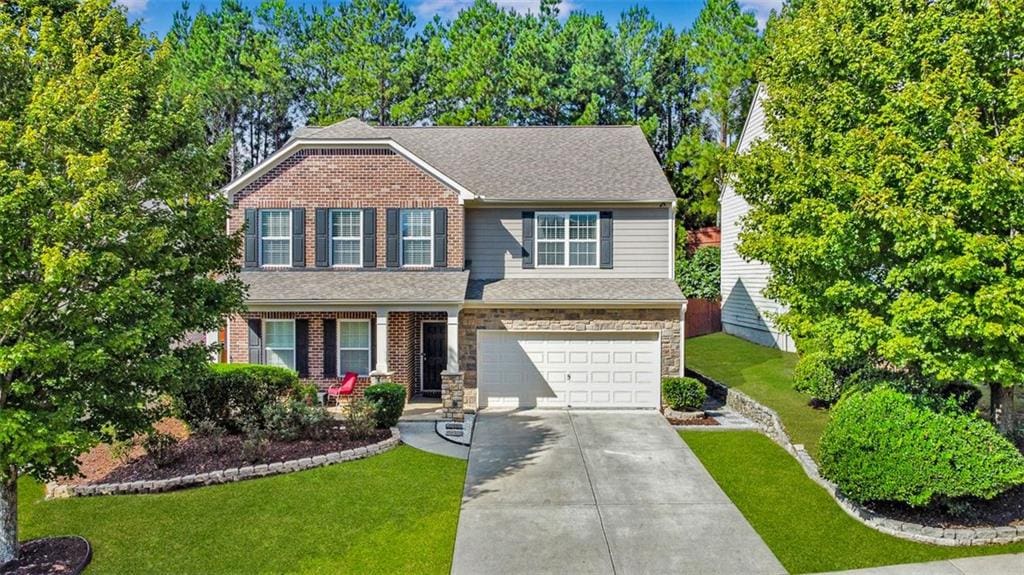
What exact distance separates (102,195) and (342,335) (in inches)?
389

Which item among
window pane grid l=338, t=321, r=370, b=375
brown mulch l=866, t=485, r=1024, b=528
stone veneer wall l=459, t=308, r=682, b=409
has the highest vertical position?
stone veneer wall l=459, t=308, r=682, b=409

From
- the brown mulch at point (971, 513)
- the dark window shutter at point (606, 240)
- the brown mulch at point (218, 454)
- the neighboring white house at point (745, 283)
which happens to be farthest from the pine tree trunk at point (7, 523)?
the neighboring white house at point (745, 283)

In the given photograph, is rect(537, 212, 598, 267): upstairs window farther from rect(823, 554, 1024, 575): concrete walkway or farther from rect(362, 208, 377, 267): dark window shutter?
rect(823, 554, 1024, 575): concrete walkway

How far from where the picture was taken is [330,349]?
54.2ft

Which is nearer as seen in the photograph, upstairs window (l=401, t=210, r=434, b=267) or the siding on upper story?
upstairs window (l=401, t=210, r=434, b=267)

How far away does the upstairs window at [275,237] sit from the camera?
16656 millimetres

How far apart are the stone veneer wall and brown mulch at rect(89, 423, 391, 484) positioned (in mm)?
4484

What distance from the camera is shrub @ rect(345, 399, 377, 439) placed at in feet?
40.7

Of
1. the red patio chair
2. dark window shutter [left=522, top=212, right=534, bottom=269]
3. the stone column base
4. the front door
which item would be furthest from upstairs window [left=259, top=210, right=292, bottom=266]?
dark window shutter [left=522, top=212, right=534, bottom=269]

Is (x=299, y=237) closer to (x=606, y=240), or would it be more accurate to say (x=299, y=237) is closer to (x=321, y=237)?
(x=321, y=237)

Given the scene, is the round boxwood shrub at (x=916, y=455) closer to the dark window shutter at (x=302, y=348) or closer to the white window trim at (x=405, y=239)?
the white window trim at (x=405, y=239)

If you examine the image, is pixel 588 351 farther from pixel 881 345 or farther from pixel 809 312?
pixel 881 345

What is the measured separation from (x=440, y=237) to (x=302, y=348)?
4.68 m

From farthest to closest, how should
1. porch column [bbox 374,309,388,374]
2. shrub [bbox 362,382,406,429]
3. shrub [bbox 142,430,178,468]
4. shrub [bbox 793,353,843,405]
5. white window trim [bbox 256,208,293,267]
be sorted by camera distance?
white window trim [bbox 256,208,293,267], porch column [bbox 374,309,388,374], shrub [bbox 793,353,843,405], shrub [bbox 362,382,406,429], shrub [bbox 142,430,178,468]
